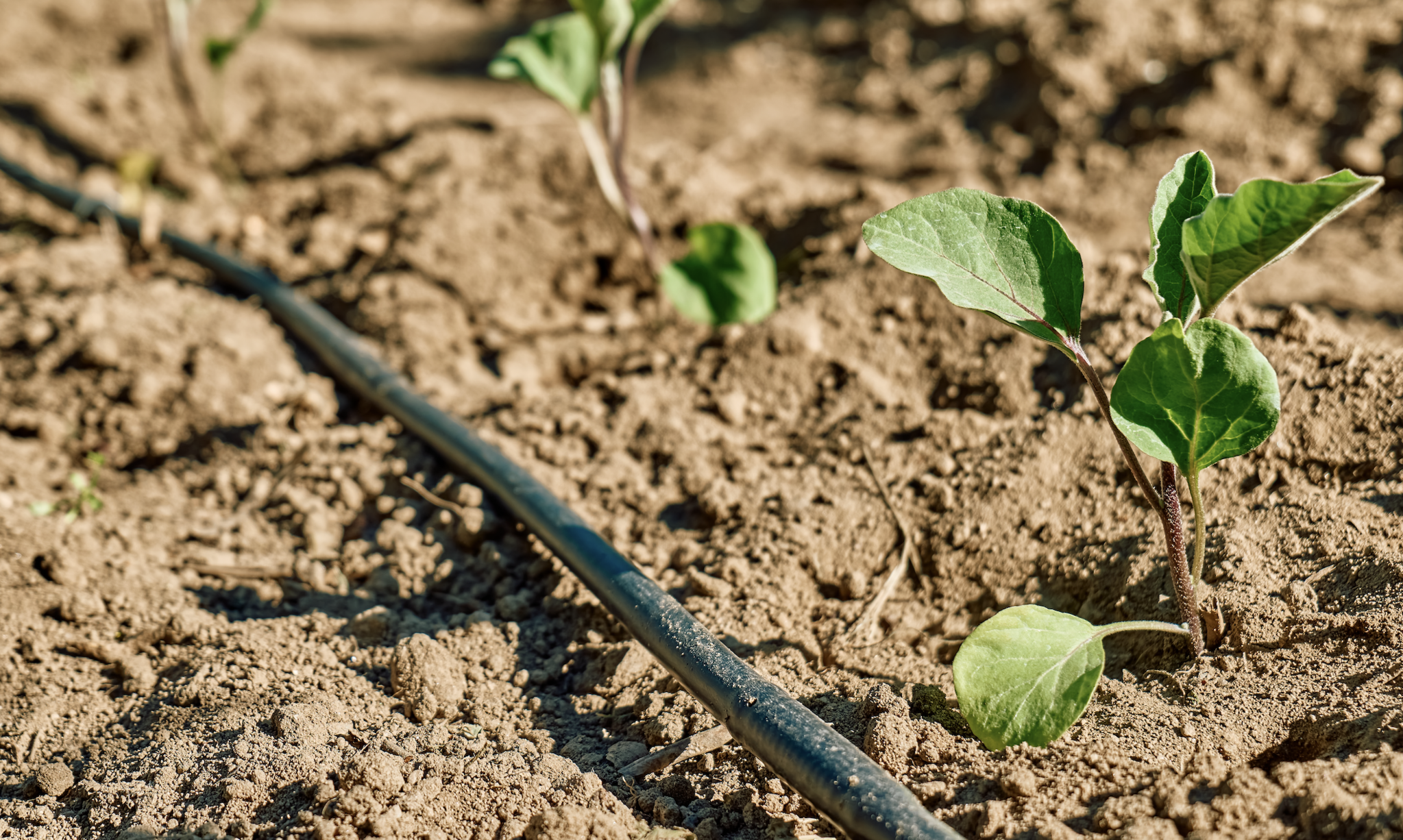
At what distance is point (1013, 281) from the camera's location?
46.9 inches

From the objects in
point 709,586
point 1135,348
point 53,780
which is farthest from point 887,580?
point 53,780

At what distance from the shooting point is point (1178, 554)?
1180 mm

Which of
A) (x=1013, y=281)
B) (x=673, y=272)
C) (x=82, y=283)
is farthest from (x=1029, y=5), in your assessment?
(x=82, y=283)

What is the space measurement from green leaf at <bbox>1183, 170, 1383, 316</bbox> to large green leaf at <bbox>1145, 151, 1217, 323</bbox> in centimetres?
7

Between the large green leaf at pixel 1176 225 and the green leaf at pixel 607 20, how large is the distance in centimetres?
135

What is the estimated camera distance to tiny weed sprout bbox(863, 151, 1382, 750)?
41.0 inches

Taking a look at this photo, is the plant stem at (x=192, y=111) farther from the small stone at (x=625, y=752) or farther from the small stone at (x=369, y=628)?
the small stone at (x=625, y=752)

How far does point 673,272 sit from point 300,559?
0.99 meters

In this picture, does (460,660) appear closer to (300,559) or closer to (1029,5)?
(300,559)

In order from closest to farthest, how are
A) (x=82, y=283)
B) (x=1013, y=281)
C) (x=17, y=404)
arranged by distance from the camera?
(x=1013, y=281), (x=17, y=404), (x=82, y=283)

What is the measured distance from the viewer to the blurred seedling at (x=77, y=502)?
179cm

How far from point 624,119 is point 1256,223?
5.09ft

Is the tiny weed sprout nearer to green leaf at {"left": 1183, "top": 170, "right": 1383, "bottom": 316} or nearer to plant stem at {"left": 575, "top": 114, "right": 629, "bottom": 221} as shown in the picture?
green leaf at {"left": 1183, "top": 170, "right": 1383, "bottom": 316}

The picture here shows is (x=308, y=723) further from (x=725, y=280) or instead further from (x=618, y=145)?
(x=618, y=145)
